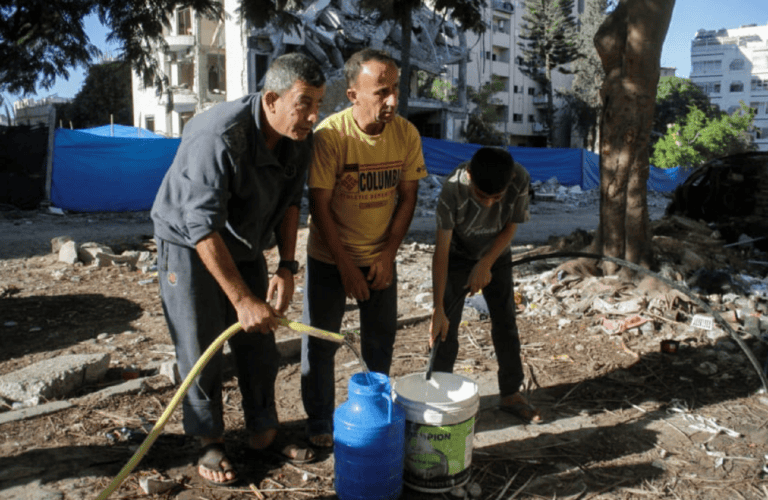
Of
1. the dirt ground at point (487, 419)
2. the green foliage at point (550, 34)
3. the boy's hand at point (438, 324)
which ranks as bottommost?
the dirt ground at point (487, 419)

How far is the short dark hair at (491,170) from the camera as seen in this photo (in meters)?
2.98

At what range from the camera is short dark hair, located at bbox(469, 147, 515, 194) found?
2979mm

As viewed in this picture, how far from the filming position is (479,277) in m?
3.32

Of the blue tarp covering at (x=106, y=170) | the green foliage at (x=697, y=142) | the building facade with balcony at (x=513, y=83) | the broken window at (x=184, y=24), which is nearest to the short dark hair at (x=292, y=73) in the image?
the blue tarp covering at (x=106, y=170)

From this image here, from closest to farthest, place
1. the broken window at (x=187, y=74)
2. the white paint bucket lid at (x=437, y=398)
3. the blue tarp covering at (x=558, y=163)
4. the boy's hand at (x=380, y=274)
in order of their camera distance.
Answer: the white paint bucket lid at (x=437, y=398), the boy's hand at (x=380, y=274), the blue tarp covering at (x=558, y=163), the broken window at (x=187, y=74)

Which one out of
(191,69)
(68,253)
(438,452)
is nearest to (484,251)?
(438,452)

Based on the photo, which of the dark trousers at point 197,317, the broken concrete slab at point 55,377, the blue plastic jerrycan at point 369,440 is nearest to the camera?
the blue plastic jerrycan at point 369,440

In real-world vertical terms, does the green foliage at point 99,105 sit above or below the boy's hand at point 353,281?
above

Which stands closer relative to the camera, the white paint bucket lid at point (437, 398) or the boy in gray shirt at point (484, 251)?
the white paint bucket lid at point (437, 398)

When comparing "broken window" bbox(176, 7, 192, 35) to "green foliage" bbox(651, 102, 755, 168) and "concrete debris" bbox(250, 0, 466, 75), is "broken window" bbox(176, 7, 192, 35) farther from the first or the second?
"green foliage" bbox(651, 102, 755, 168)

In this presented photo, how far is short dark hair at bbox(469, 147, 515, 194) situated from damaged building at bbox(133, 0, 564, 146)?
19.6 m

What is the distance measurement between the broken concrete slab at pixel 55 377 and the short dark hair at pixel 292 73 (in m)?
2.50

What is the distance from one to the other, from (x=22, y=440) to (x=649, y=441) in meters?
3.48

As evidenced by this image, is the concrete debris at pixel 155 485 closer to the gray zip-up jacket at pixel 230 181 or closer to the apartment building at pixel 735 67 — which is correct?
the gray zip-up jacket at pixel 230 181
